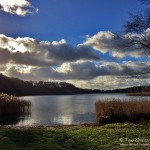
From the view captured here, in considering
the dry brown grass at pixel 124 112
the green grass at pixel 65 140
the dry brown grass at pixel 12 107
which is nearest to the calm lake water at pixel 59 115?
the dry brown grass at pixel 12 107

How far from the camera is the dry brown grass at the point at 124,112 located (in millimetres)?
24672

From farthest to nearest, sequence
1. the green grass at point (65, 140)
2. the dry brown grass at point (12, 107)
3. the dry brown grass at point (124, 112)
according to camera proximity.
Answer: the dry brown grass at point (12, 107) → the dry brown grass at point (124, 112) → the green grass at point (65, 140)

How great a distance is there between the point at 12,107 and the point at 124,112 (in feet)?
56.7

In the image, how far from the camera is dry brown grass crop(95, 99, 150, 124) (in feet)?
80.9

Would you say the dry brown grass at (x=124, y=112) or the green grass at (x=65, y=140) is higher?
the dry brown grass at (x=124, y=112)

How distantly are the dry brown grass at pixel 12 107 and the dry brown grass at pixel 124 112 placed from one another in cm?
1447

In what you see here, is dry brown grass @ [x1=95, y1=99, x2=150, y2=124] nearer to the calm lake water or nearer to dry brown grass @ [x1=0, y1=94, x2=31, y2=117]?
the calm lake water

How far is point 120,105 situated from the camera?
84.3 ft

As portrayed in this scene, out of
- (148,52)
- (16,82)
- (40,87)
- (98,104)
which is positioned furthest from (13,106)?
(40,87)

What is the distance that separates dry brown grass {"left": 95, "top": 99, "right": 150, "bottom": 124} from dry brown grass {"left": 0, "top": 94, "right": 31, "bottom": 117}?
47.5ft

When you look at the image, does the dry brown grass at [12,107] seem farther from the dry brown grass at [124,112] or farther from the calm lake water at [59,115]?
the dry brown grass at [124,112]

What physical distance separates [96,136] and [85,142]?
1.47 metres

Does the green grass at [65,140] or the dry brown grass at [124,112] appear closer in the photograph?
the green grass at [65,140]

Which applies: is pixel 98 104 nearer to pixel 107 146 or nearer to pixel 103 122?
pixel 103 122
